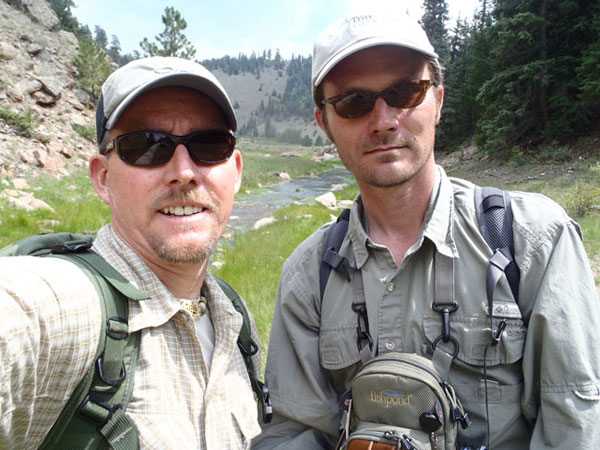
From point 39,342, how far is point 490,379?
171 centimetres

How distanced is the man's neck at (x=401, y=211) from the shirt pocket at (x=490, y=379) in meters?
0.49

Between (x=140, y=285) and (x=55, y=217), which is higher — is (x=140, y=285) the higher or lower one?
the higher one

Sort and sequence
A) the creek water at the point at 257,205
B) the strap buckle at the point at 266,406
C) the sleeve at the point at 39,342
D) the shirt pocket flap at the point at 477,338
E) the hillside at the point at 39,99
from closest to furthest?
the sleeve at the point at 39,342 < the shirt pocket flap at the point at 477,338 < the strap buckle at the point at 266,406 < the creek water at the point at 257,205 < the hillside at the point at 39,99

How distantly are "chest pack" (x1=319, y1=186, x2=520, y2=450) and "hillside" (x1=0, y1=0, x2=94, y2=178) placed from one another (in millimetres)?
18457

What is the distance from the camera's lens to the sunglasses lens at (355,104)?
207 cm

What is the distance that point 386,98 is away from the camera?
81.2 inches

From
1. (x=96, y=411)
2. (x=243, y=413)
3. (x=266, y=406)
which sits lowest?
(x=266, y=406)

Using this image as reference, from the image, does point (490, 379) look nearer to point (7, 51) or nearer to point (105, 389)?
point (105, 389)

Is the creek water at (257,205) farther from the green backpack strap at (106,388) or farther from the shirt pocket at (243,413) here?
the green backpack strap at (106,388)

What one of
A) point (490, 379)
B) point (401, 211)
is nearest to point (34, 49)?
point (401, 211)

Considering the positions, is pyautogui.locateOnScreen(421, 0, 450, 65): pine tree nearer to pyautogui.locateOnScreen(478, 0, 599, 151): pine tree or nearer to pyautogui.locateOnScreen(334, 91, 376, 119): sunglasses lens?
pyautogui.locateOnScreen(478, 0, 599, 151): pine tree

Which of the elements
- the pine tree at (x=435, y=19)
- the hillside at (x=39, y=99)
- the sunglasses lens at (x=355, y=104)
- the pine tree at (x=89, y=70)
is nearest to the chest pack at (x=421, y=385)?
the sunglasses lens at (x=355, y=104)

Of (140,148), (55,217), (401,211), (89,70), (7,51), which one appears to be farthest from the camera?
(89,70)

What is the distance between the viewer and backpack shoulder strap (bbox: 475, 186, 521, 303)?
5.75 ft
